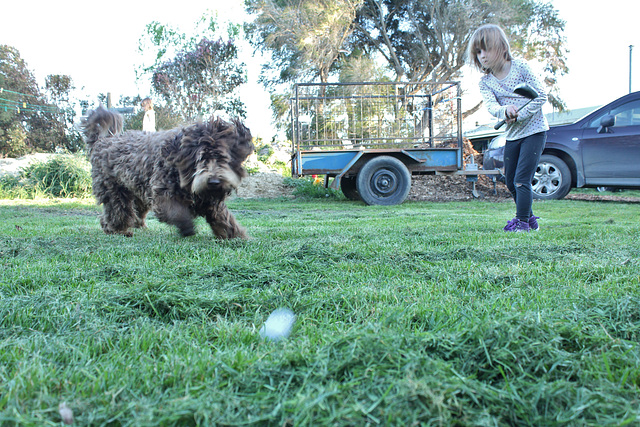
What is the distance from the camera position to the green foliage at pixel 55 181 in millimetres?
11953

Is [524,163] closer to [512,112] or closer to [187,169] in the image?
[512,112]

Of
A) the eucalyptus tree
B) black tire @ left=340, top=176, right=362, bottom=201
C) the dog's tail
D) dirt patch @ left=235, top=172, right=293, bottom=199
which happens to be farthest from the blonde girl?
the eucalyptus tree

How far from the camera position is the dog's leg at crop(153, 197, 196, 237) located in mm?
3820

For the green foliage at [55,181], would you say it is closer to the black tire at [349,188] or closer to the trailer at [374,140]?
the trailer at [374,140]

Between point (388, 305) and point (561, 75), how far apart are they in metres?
24.8

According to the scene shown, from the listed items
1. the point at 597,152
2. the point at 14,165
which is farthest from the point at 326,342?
the point at 14,165

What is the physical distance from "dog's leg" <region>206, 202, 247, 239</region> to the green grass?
135cm

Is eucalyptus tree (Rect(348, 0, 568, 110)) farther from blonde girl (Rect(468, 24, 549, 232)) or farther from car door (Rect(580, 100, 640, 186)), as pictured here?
blonde girl (Rect(468, 24, 549, 232))

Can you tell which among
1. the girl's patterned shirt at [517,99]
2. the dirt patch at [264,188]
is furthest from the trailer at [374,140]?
the girl's patterned shirt at [517,99]

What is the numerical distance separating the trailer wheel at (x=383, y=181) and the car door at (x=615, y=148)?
3915 mm

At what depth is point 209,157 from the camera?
3686 millimetres

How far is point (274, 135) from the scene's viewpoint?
23.1m

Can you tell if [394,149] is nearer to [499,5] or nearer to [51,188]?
[51,188]

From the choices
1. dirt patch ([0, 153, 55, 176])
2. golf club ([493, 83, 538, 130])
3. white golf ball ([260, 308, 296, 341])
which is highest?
dirt patch ([0, 153, 55, 176])
